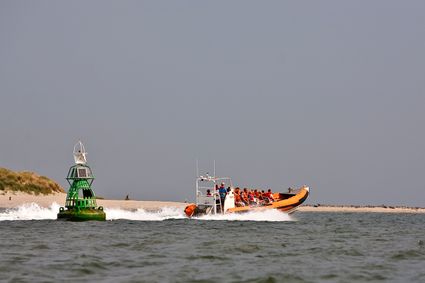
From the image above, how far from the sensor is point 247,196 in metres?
51.9

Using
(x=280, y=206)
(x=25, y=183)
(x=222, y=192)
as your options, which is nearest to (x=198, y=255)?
(x=222, y=192)

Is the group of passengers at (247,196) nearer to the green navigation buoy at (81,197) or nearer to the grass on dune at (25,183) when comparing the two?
the green navigation buoy at (81,197)

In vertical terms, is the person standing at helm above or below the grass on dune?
below

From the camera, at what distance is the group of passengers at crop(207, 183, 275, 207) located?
49.4 m

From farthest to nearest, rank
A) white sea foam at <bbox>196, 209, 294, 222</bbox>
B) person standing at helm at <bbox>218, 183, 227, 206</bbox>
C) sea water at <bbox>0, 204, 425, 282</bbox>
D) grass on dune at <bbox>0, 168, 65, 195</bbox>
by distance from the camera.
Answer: grass on dune at <bbox>0, 168, 65, 195</bbox>
person standing at helm at <bbox>218, 183, 227, 206</bbox>
white sea foam at <bbox>196, 209, 294, 222</bbox>
sea water at <bbox>0, 204, 425, 282</bbox>

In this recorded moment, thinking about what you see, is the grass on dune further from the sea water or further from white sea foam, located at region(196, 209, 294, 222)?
the sea water

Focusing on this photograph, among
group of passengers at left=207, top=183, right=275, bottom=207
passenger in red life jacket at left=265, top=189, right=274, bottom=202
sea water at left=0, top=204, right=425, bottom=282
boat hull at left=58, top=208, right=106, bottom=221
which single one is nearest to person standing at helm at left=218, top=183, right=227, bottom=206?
group of passengers at left=207, top=183, right=275, bottom=207

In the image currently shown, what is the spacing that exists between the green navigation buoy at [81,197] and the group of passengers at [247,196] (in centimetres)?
952

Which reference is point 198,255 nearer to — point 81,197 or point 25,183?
point 81,197

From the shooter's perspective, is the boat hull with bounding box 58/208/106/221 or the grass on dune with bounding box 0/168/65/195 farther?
the grass on dune with bounding box 0/168/65/195

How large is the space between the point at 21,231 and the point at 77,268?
568 inches

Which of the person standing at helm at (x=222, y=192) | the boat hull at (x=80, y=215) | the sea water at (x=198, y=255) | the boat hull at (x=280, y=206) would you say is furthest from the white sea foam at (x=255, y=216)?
the sea water at (x=198, y=255)

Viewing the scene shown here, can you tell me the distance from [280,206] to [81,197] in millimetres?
16564

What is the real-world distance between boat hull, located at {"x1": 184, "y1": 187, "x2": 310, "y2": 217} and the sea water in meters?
10.7
